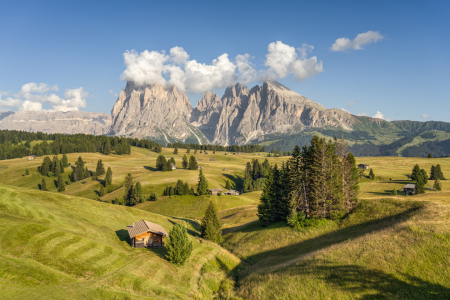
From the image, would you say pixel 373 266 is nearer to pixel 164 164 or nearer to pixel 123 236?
pixel 123 236

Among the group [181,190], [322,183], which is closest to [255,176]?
[181,190]

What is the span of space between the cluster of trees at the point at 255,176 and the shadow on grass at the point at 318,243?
109m

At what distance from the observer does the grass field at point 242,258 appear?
2392cm

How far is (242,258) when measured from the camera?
46.5m

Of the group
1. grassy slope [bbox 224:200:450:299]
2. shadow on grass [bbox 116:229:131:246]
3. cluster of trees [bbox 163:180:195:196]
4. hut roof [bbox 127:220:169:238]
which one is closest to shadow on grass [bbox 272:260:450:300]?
grassy slope [bbox 224:200:450:299]

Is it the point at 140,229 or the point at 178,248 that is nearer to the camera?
the point at 178,248

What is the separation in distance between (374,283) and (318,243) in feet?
56.6

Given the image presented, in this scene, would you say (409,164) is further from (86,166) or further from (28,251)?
(86,166)

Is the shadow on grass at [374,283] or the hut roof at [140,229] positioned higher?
the shadow on grass at [374,283]

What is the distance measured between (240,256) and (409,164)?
6810 inches

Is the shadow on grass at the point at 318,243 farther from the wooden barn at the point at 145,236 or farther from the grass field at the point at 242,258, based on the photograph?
the wooden barn at the point at 145,236

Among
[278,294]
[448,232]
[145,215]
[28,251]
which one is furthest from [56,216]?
[448,232]

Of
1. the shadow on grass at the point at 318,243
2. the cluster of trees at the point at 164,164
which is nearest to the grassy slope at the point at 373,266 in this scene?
the shadow on grass at the point at 318,243

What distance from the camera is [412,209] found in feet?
133
